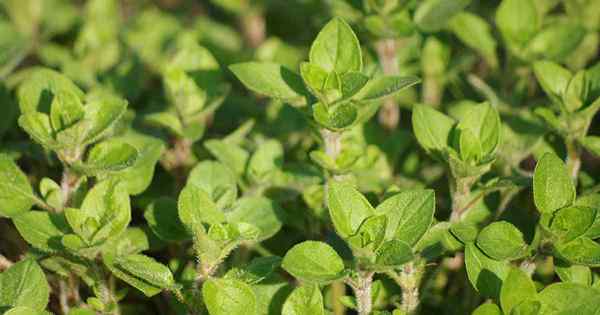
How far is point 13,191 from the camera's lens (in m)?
1.80

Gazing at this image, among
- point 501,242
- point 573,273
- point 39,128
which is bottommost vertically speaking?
point 573,273

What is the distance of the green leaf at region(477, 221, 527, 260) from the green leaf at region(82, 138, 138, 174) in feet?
2.46

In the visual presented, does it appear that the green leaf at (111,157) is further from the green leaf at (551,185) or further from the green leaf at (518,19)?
the green leaf at (518,19)

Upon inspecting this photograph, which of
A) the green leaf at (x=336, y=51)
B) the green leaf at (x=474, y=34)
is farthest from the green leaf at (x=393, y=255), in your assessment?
the green leaf at (x=474, y=34)

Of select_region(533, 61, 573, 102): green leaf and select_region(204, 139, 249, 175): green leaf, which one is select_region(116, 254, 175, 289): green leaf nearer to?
select_region(204, 139, 249, 175): green leaf

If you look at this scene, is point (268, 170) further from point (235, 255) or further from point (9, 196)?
point (9, 196)

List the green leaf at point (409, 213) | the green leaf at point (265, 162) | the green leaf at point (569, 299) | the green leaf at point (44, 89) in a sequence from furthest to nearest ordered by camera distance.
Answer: the green leaf at point (265, 162)
the green leaf at point (44, 89)
the green leaf at point (409, 213)
the green leaf at point (569, 299)

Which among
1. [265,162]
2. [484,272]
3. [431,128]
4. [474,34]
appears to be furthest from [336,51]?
[474,34]

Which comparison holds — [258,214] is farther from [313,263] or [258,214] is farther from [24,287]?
[24,287]

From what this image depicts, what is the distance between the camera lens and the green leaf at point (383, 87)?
168 cm

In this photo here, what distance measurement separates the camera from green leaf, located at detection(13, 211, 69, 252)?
66.3 inches

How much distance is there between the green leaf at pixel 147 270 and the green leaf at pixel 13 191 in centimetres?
34

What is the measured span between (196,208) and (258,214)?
0.22m

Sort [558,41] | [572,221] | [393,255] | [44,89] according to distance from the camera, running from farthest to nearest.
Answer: [558,41]
[44,89]
[572,221]
[393,255]
